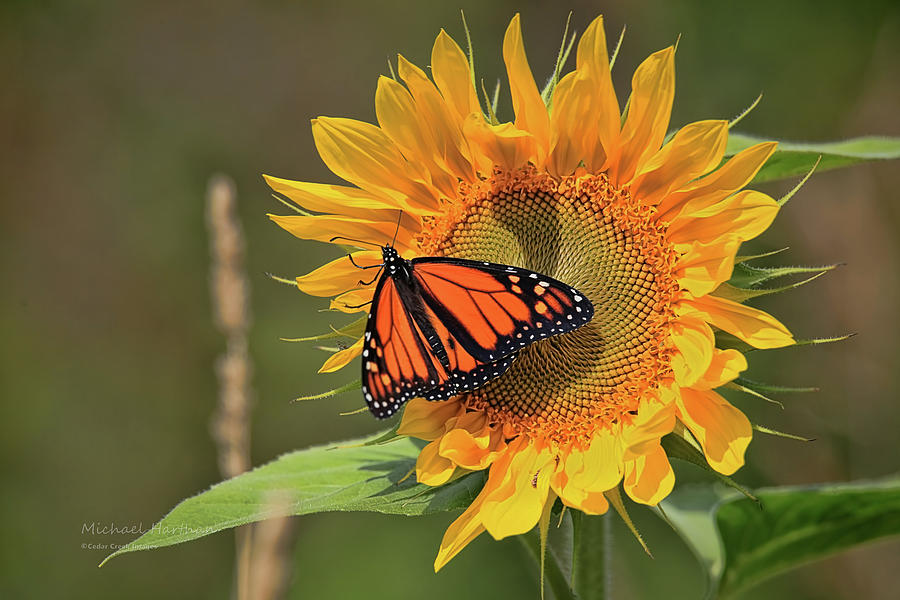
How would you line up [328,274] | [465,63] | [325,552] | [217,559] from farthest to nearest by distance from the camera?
[217,559] → [325,552] → [328,274] → [465,63]

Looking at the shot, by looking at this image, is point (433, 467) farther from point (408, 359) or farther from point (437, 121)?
point (437, 121)

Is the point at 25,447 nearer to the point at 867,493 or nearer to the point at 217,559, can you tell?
the point at 217,559

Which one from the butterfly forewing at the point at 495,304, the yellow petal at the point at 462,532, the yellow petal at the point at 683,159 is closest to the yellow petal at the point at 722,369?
the butterfly forewing at the point at 495,304

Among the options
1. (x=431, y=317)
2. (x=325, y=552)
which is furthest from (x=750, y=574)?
(x=325, y=552)

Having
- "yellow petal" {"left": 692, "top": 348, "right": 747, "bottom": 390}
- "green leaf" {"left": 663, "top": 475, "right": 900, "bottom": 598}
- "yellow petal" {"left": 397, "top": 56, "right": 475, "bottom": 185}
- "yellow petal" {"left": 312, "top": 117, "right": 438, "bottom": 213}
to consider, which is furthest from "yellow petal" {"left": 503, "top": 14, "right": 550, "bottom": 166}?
"green leaf" {"left": 663, "top": 475, "right": 900, "bottom": 598}

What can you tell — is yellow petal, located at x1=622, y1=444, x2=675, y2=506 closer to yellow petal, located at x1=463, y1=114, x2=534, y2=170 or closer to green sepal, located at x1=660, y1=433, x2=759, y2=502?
green sepal, located at x1=660, y1=433, x2=759, y2=502

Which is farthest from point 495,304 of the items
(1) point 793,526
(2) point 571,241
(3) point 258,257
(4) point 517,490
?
(3) point 258,257
